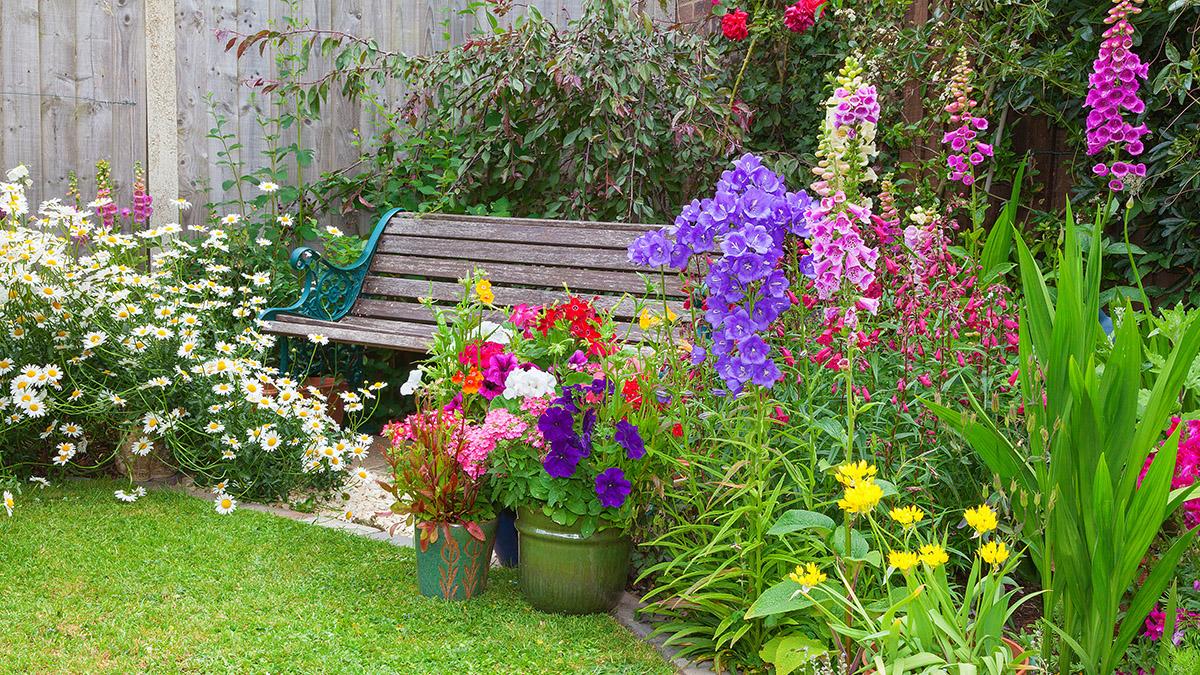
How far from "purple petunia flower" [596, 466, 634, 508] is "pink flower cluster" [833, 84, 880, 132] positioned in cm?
93

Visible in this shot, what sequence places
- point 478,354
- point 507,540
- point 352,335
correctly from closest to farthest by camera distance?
point 478,354 < point 507,540 < point 352,335

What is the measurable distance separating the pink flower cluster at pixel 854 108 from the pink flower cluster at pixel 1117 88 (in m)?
0.94

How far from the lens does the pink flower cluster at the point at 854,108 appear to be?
2379 mm

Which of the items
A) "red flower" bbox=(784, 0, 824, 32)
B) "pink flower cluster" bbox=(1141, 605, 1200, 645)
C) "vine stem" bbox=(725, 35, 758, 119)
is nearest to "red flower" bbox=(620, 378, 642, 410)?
"pink flower cluster" bbox=(1141, 605, 1200, 645)

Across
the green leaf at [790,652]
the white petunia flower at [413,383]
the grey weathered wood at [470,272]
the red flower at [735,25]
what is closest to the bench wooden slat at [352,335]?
the grey weathered wood at [470,272]

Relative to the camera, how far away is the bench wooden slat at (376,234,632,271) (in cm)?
420

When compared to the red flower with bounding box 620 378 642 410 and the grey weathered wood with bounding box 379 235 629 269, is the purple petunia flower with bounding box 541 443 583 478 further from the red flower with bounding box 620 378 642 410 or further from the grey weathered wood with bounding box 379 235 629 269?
the grey weathered wood with bounding box 379 235 629 269

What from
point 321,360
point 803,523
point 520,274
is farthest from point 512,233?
point 803,523

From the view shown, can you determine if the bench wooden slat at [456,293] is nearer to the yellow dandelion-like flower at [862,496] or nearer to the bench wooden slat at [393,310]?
the bench wooden slat at [393,310]

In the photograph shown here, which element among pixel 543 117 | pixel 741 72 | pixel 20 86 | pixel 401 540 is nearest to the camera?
pixel 401 540

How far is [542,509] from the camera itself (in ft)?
8.41

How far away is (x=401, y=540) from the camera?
321 cm

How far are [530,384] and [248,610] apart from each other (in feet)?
2.88

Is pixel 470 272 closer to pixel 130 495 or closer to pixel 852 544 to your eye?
pixel 130 495
